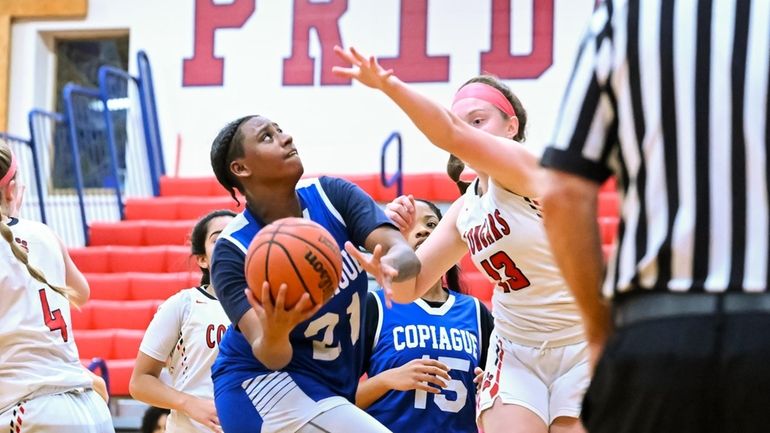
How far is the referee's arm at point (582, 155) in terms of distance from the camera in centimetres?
228

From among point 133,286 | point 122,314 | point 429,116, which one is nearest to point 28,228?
point 429,116

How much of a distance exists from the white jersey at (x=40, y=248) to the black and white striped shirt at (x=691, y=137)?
3196 mm

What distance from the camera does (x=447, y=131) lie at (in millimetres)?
3199

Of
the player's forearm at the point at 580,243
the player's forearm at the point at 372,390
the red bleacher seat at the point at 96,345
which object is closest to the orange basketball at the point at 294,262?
the player's forearm at the point at 580,243

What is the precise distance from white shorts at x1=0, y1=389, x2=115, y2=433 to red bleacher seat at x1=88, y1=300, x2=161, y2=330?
18.3 ft

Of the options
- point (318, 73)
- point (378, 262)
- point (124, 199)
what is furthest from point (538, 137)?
point (378, 262)

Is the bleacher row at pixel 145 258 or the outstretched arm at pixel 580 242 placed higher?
the outstretched arm at pixel 580 242

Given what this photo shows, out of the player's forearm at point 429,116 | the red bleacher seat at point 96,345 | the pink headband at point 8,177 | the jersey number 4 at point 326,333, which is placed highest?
the player's forearm at point 429,116

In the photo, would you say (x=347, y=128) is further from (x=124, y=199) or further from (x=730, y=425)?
(x=730, y=425)

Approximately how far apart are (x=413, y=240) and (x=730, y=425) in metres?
3.62

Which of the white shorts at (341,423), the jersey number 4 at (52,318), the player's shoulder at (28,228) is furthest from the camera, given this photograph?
the player's shoulder at (28,228)

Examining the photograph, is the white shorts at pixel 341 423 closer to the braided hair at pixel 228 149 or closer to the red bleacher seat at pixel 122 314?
the braided hair at pixel 228 149

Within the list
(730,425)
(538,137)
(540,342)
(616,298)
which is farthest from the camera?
(538,137)

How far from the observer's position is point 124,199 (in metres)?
13.3
